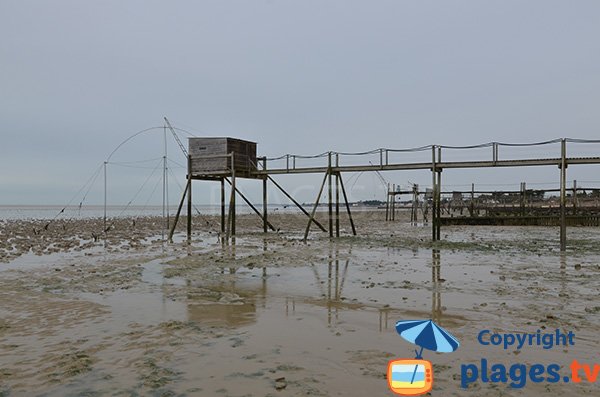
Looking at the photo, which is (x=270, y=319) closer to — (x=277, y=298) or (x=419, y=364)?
(x=277, y=298)

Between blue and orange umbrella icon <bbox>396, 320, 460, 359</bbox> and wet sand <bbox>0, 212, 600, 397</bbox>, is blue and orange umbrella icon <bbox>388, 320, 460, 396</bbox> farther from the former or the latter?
wet sand <bbox>0, 212, 600, 397</bbox>

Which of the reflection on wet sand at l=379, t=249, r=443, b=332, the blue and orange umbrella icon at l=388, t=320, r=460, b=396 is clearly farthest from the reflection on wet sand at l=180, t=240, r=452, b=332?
the blue and orange umbrella icon at l=388, t=320, r=460, b=396

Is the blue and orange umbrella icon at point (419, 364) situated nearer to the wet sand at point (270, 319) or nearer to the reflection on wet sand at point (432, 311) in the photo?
the wet sand at point (270, 319)

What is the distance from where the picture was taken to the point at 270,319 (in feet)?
26.1

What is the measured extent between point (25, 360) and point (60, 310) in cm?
299

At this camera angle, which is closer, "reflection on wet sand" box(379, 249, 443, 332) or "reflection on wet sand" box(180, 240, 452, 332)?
"reflection on wet sand" box(379, 249, 443, 332)

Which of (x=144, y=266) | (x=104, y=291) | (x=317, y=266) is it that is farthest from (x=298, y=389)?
(x=144, y=266)

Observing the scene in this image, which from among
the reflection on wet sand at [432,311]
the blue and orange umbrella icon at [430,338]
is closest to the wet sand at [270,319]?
the reflection on wet sand at [432,311]

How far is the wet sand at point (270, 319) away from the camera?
17.2ft

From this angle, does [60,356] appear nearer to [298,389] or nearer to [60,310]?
[60,310]

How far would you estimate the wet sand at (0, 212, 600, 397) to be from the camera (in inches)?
206

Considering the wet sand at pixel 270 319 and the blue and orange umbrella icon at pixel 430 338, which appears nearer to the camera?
the blue and orange umbrella icon at pixel 430 338

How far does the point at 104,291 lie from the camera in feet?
34.8

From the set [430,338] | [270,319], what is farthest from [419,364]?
[270,319]
